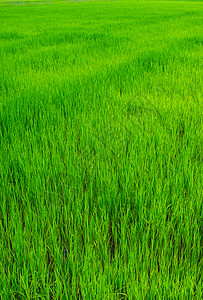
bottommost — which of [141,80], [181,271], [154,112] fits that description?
[181,271]

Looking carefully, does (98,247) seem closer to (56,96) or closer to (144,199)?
(144,199)

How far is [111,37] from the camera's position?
4.83m

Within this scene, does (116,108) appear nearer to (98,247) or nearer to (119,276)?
(98,247)

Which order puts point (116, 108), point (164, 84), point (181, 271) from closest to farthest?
1. point (181, 271)
2. point (116, 108)
3. point (164, 84)

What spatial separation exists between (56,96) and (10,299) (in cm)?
170

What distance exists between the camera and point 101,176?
1.04 metres

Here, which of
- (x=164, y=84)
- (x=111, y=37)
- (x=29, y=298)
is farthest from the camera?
(x=111, y=37)

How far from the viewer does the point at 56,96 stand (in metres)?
2.12

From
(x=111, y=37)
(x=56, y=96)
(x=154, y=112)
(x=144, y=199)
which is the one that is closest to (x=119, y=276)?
(x=144, y=199)

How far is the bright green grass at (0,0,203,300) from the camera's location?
2.25ft

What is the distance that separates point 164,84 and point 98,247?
197cm

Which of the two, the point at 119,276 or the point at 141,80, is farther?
the point at 141,80

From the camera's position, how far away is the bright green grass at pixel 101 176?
0.68 metres

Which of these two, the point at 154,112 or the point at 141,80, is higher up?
the point at 141,80
